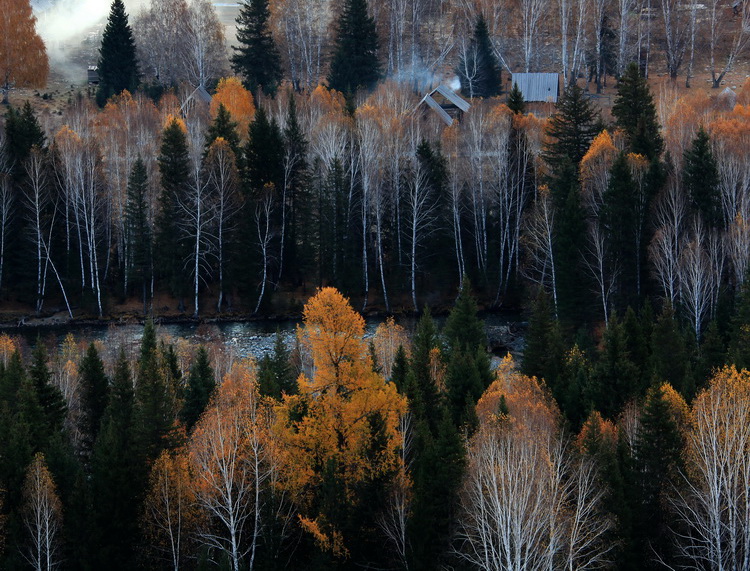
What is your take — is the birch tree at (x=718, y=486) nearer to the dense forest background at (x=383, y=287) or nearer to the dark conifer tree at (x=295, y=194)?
the dense forest background at (x=383, y=287)

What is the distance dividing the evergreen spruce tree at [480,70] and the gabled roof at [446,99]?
6.32 meters

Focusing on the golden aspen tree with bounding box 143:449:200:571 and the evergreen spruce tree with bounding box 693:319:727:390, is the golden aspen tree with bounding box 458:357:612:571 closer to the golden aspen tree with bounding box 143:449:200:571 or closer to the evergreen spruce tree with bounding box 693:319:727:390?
the golden aspen tree with bounding box 143:449:200:571

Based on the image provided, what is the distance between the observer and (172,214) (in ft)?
258

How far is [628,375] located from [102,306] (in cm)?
3995

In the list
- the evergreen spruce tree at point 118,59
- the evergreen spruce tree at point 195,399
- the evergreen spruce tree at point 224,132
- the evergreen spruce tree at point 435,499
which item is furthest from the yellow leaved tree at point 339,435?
the evergreen spruce tree at point 118,59

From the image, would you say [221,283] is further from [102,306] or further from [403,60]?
[403,60]

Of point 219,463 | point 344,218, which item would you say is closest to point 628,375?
point 219,463

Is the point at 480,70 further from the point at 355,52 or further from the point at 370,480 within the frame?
the point at 370,480

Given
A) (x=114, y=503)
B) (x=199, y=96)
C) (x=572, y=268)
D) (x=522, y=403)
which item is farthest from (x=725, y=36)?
(x=114, y=503)

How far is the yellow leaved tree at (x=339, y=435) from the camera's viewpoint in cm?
3919

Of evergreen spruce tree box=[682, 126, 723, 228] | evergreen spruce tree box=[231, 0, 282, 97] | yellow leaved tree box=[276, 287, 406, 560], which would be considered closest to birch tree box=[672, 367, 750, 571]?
yellow leaved tree box=[276, 287, 406, 560]

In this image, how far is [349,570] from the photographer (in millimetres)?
40031

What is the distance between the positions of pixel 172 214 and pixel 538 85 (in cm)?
3765

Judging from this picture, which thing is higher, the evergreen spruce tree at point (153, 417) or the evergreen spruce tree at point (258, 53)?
the evergreen spruce tree at point (258, 53)
